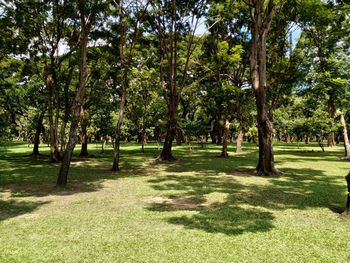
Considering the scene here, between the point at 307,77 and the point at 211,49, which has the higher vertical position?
the point at 211,49

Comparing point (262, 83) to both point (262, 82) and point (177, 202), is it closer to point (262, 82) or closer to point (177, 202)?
point (262, 82)

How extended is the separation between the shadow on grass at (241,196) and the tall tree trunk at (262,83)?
1110 mm

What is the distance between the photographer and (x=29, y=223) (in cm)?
865

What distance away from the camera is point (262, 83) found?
1728 centimetres

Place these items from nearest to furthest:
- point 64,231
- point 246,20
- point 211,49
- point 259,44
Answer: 1. point 64,231
2. point 259,44
3. point 246,20
4. point 211,49

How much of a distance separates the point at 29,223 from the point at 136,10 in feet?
55.4

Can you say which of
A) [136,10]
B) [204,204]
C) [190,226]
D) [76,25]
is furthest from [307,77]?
[190,226]

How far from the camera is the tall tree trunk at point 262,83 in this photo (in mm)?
17188

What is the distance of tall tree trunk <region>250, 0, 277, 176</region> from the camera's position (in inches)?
677

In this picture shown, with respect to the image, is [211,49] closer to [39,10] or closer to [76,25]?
[76,25]

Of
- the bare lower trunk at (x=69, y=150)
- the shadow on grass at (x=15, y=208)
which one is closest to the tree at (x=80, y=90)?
the bare lower trunk at (x=69, y=150)

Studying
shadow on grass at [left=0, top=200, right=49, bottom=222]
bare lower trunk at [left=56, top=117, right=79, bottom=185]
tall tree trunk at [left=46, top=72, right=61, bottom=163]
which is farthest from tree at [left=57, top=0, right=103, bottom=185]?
tall tree trunk at [left=46, top=72, right=61, bottom=163]

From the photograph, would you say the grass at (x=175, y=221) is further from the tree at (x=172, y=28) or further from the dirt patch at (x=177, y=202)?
the tree at (x=172, y=28)

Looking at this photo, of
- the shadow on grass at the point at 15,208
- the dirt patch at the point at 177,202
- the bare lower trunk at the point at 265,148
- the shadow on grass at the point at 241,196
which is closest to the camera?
the shadow on grass at the point at 241,196
